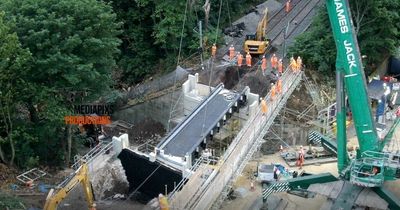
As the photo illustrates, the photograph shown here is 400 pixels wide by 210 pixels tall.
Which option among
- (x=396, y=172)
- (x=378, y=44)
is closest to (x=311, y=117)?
(x=378, y=44)

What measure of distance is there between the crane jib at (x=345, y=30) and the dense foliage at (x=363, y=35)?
48.1 ft

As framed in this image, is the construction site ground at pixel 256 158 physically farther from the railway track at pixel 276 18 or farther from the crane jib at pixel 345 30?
the crane jib at pixel 345 30

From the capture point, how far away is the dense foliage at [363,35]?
36250 mm

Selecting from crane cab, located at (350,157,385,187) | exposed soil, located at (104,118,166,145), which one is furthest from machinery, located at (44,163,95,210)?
exposed soil, located at (104,118,166,145)

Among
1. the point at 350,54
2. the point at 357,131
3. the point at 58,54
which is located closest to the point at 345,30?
the point at 350,54

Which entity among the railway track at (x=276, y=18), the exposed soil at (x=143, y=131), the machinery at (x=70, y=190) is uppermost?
the railway track at (x=276, y=18)

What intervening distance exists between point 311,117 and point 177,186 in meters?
13.1

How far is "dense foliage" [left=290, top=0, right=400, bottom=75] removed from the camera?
1427 inches

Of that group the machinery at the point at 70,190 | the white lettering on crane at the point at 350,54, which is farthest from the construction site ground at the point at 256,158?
the white lettering on crane at the point at 350,54

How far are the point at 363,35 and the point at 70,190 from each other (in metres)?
22.4

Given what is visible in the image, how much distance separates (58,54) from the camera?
25359mm

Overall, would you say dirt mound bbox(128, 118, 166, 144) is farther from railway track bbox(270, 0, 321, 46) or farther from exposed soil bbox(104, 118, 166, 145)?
railway track bbox(270, 0, 321, 46)

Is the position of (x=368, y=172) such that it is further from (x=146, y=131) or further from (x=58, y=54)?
(x=146, y=131)

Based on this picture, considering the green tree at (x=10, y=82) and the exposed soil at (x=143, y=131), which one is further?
the exposed soil at (x=143, y=131)
